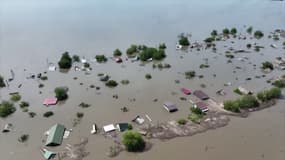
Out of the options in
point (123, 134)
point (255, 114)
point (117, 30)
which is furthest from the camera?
point (117, 30)

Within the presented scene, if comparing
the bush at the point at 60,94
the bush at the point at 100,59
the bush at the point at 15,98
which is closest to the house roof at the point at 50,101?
the bush at the point at 60,94

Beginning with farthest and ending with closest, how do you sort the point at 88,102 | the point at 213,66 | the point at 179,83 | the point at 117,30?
the point at 117,30, the point at 213,66, the point at 179,83, the point at 88,102

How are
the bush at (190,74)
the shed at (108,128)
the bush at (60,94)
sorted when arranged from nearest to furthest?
1. the shed at (108,128)
2. the bush at (60,94)
3. the bush at (190,74)

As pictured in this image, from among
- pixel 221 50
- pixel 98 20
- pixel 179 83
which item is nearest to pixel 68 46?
pixel 98 20

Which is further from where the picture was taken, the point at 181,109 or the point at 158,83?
the point at 158,83

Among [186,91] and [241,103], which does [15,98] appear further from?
[241,103]

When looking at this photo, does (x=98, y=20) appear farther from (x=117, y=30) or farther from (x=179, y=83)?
(x=179, y=83)

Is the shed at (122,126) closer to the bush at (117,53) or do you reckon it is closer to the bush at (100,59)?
the bush at (100,59)
